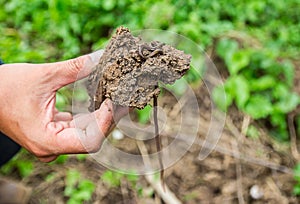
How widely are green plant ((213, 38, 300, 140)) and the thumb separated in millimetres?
942

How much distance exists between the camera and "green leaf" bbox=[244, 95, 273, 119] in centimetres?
212

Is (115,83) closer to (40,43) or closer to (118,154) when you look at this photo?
(118,154)

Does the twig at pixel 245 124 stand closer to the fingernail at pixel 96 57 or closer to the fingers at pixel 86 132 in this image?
the fingers at pixel 86 132

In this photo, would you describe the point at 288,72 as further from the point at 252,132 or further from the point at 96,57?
the point at 96,57

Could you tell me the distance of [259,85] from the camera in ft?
7.13

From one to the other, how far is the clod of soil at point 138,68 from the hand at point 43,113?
164 mm

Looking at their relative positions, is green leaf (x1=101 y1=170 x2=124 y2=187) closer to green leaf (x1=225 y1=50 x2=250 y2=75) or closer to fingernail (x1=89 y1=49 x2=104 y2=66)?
green leaf (x1=225 y1=50 x2=250 y2=75)

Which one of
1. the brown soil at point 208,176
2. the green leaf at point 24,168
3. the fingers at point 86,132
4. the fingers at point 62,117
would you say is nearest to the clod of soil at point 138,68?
the fingers at point 86,132

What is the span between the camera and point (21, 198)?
1717mm

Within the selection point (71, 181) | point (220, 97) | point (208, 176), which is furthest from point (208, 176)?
point (71, 181)

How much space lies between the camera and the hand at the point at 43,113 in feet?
4.04

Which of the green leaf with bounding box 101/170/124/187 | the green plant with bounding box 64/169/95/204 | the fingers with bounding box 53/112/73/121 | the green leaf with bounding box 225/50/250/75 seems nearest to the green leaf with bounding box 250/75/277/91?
the green leaf with bounding box 225/50/250/75

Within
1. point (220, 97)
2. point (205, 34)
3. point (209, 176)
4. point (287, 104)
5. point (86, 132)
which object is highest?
point (205, 34)

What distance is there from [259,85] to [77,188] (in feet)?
3.36
